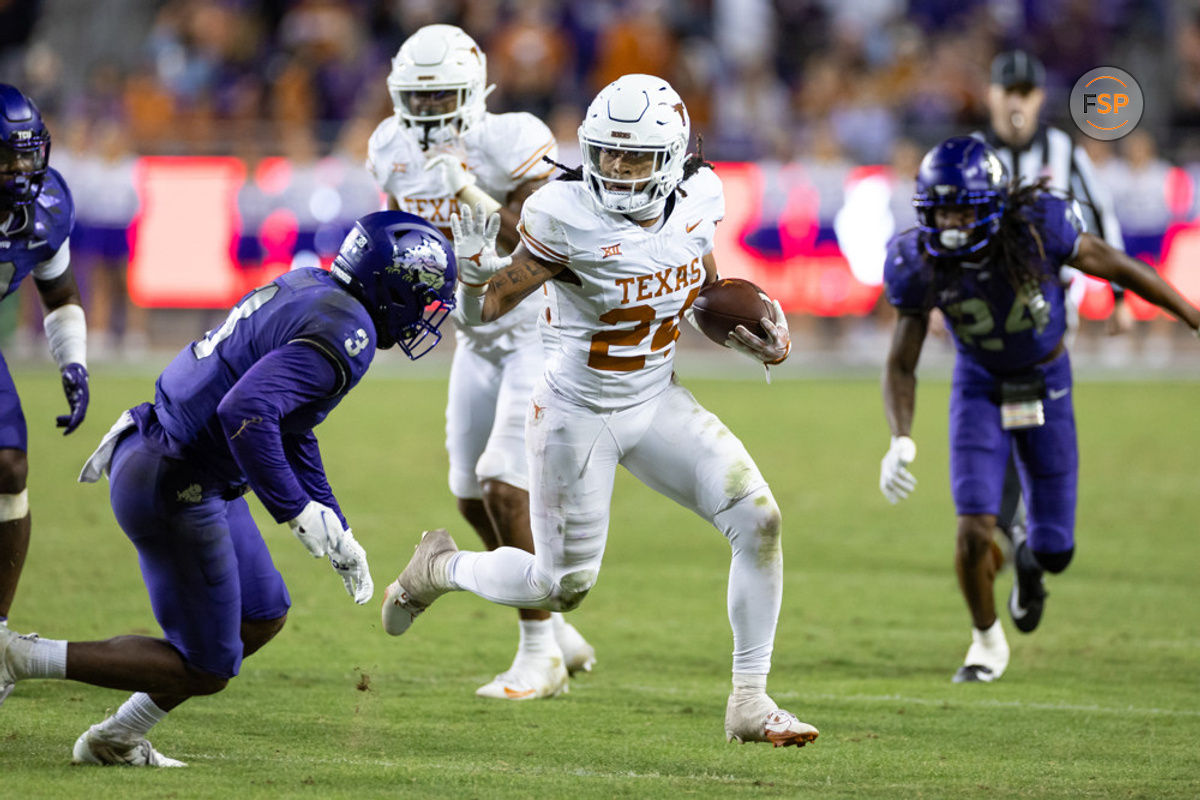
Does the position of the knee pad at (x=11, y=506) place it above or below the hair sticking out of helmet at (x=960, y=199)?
below

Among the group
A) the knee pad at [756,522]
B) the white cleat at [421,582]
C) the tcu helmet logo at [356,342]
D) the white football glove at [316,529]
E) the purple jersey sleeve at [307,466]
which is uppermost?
the tcu helmet logo at [356,342]

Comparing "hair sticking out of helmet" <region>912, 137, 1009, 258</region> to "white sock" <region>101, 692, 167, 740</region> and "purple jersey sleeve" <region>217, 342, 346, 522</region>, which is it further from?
"white sock" <region>101, 692, 167, 740</region>

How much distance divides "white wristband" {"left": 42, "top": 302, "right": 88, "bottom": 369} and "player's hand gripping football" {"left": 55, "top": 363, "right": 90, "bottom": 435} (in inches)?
1.1

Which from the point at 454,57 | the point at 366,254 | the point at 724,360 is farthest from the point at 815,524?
the point at 724,360

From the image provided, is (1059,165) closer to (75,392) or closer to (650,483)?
(650,483)

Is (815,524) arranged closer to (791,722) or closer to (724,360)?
(791,722)

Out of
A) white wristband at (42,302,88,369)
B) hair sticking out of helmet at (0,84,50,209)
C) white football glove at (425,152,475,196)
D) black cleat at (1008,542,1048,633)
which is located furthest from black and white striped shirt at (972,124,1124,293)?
hair sticking out of helmet at (0,84,50,209)

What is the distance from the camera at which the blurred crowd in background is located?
47.3 ft

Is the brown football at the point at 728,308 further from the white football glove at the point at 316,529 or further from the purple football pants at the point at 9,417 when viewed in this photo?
the purple football pants at the point at 9,417

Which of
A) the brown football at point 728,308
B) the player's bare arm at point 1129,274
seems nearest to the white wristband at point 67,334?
the brown football at point 728,308

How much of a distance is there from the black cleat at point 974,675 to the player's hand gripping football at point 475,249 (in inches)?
94.5

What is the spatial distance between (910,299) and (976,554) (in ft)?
3.02

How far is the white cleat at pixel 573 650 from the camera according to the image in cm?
575

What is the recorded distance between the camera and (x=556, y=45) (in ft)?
52.5
